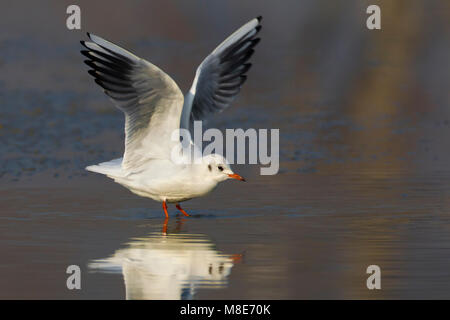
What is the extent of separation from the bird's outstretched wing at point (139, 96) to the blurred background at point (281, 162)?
702mm

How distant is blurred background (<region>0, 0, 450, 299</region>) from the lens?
834cm

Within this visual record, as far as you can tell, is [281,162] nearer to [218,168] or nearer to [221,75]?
[221,75]

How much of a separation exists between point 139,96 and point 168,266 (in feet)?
8.87

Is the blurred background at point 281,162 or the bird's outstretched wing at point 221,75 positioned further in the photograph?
the bird's outstretched wing at point 221,75

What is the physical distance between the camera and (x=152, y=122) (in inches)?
435

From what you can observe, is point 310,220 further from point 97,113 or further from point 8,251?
point 97,113

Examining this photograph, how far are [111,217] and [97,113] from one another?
824cm

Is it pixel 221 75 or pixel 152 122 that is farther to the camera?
pixel 221 75

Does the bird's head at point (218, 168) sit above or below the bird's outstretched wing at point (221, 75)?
below

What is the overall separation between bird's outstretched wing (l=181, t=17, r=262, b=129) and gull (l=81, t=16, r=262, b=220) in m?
0.01

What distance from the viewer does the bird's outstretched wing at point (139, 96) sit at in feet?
34.5

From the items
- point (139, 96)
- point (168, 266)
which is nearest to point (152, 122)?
point (139, 96)

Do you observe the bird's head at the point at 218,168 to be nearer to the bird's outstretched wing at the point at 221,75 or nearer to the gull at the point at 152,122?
the gull at the point at 152,122

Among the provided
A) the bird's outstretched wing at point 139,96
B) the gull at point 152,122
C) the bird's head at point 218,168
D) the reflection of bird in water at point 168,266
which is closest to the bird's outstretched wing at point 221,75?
the gull at point 152,122
